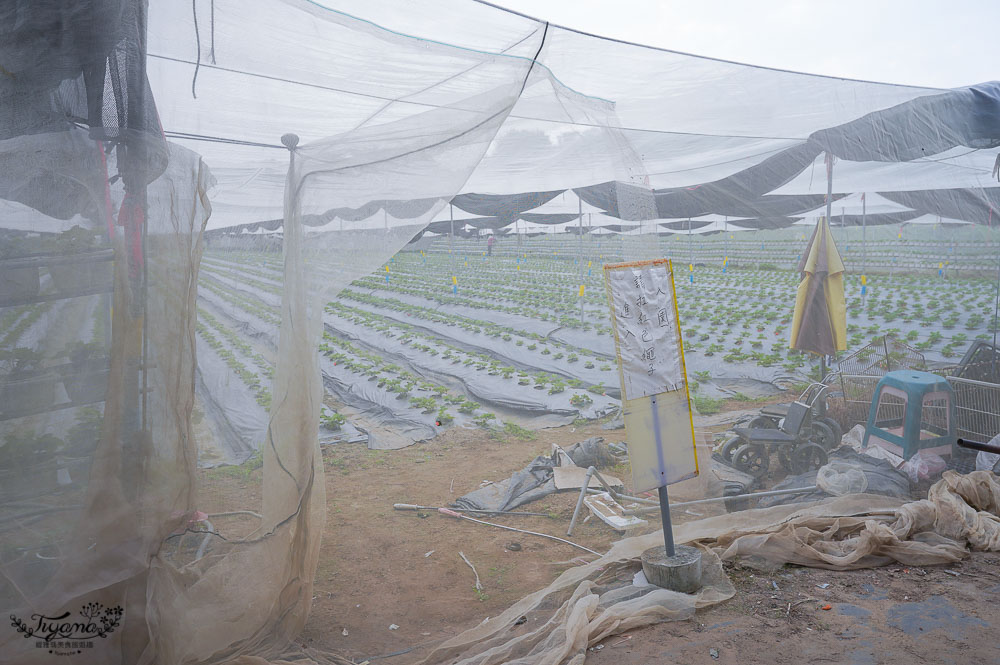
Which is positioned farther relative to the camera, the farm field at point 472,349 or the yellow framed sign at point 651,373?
the yellow framed sign at point 651,373

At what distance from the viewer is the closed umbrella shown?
15.3ft

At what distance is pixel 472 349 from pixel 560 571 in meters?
5.95

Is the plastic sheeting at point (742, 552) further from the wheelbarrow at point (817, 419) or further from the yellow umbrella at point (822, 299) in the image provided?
the yellow umbrella at point (822, 299)

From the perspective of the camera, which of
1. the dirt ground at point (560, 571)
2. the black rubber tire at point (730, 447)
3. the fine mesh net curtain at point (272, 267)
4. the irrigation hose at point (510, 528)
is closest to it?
the fine mesh net curtain at point (272, 267)

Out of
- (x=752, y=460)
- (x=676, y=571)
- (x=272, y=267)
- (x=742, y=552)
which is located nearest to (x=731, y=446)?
(x=752, y=460)

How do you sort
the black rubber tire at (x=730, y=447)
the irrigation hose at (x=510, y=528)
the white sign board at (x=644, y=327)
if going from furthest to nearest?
the black rubber tire at (x=730, y=447) < the irrigation hose at (x=510, y=528) < the white sign board at (x=644, y=327)

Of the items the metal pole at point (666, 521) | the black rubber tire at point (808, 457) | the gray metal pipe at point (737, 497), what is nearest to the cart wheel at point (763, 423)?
the black rubber tire at point (808, 457)

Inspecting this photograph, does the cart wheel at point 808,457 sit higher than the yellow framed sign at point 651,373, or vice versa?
the yellow framed sign at point 651,373

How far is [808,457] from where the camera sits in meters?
4.46

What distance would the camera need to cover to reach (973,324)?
5578 millimetres

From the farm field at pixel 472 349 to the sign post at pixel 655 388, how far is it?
1.03 meters

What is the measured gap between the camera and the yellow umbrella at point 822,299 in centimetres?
467

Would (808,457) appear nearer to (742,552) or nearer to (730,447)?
(730,447)

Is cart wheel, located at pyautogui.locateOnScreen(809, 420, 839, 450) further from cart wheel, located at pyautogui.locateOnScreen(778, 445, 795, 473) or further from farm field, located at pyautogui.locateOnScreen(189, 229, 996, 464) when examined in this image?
farm field, located at pyautogui.locateOnScreen(189, 229, 996, 464)
